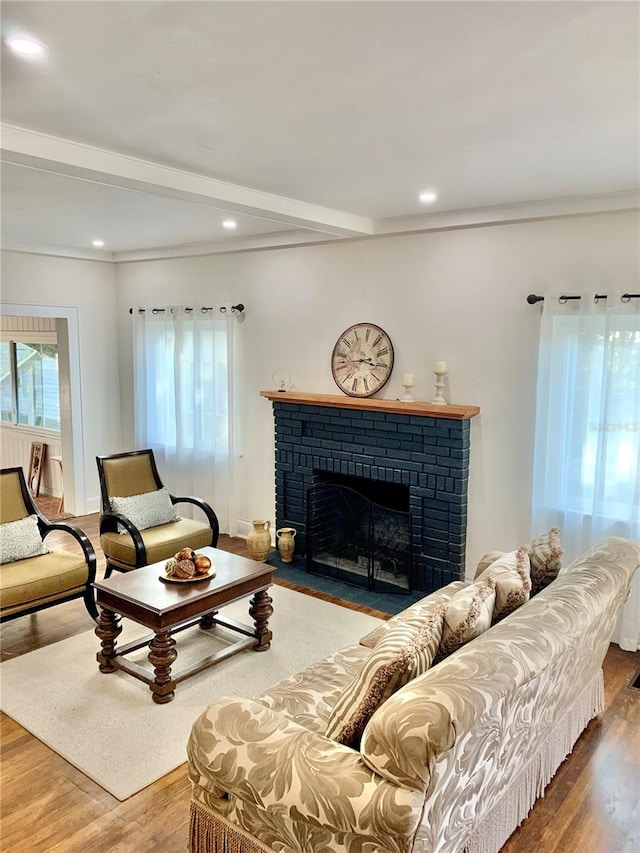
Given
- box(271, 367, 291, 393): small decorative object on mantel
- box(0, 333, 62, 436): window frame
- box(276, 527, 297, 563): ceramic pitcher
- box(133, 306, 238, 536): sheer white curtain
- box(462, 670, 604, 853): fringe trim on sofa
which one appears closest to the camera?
box(462, 670, 604, 853): fringe trim on sofa

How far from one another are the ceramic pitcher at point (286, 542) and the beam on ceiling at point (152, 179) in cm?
242

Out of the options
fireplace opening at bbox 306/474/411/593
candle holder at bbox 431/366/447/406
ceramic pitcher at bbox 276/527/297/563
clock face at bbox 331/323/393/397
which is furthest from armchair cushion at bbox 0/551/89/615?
candle holder at bbox 431/366/447/406

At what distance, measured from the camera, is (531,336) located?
161 inches

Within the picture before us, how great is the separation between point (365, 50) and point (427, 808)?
2.16m

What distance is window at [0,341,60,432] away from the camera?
7285 millimetres

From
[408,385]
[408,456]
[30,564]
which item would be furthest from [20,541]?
[408,385]

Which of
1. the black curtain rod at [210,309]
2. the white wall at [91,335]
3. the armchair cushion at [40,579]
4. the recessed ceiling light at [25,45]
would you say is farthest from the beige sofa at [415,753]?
the white wall at [91,335]

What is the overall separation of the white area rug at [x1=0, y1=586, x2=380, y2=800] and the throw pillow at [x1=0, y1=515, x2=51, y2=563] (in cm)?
60

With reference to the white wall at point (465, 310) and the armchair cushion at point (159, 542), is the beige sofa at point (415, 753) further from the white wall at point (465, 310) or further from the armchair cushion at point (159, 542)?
the armchair cushion at point (159, 542)

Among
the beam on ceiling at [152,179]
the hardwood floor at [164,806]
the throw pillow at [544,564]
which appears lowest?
the hardwood floor at [164,806]

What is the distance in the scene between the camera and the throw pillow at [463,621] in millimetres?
2150

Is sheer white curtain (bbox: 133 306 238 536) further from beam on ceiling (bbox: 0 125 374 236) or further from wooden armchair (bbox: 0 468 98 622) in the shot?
wooden armchair (bbox: 0 468 98 622)

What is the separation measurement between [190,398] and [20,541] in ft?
7.96

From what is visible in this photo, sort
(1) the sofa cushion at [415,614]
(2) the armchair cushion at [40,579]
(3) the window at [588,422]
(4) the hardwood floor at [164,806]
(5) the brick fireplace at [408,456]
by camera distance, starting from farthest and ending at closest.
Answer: (5) the brick fireplace at [408,456]
(3) the window at [588,422]
(2) the armchair cushion at [40,579]
(1) the sofa cushion at [415,614]
(4) the hardwood floor at [164,806]
